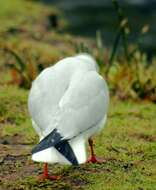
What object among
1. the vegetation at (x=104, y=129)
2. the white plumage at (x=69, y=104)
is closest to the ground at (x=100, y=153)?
the vegetation at (x=104, y=129)

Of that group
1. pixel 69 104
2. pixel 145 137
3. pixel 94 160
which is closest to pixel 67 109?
pixel 69 104

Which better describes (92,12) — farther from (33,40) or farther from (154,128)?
(154,128)

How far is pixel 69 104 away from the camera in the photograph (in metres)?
5.48

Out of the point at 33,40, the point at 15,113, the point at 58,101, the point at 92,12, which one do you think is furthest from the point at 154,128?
the point at 92,12

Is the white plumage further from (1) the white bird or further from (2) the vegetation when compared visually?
(2) the vegetation

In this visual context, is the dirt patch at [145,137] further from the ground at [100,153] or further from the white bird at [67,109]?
the white bird at [67,109]

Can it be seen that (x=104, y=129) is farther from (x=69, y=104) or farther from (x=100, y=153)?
(x=69, y=104)

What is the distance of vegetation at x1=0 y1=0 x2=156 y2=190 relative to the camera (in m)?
5.82

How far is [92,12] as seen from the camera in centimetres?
2017

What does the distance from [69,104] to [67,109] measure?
6cm

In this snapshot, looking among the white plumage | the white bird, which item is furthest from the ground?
the white plumage

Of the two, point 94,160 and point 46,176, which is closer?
point 46,176

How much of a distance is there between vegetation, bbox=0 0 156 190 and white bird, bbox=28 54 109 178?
0.31 m

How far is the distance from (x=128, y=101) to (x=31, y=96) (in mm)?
4020
